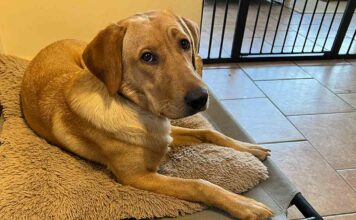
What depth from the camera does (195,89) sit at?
38.0 inches

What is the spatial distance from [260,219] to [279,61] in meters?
2.17

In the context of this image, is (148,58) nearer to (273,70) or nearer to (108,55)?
(108,55)

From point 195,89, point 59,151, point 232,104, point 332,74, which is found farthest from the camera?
point 332,74

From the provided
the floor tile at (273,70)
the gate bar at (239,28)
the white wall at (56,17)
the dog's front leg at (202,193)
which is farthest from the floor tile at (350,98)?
the dog's front leg at (202,193)

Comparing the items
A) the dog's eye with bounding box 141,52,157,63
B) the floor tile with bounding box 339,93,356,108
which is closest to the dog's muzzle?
the dog's eye with bounding box 141,52,157,63

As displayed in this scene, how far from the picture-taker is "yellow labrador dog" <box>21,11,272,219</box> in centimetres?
99

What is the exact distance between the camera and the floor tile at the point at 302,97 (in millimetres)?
2342

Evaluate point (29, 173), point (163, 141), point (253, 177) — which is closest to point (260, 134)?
point (253, 177)

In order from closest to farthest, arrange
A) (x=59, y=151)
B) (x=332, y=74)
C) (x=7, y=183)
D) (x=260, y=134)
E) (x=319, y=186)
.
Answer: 1. (x=7, y=183)
2. (x=59, y=151)
3. (x=319, y=186)
4. (x=260, y=134)
5. (x=332, y=74)

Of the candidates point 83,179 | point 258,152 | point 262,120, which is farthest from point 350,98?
point 83,179

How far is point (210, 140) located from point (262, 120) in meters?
0.87

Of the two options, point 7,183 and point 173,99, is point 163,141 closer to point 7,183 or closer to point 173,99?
point 173,99

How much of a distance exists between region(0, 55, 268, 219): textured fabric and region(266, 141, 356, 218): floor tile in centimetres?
54

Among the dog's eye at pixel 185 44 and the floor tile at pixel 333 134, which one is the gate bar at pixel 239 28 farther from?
the dog's eye at pixel 185 44
